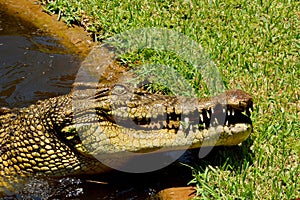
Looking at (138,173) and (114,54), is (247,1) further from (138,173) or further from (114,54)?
(138,173)

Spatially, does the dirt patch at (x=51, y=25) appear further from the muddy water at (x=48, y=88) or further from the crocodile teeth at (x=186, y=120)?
the crocodile teeth at (x=186, y=120)

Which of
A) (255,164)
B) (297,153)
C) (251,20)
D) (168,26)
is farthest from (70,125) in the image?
(251,20)

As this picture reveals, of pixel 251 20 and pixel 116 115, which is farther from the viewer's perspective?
pixel 251 20

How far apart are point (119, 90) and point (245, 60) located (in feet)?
5.68

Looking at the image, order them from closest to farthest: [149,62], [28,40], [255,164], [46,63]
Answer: [255,164] → [149,62] → [46,63] → [28,40]

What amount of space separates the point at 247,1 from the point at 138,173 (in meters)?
2.79

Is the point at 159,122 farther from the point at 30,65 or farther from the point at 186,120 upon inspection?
the point at 30,65

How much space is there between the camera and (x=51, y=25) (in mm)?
5906

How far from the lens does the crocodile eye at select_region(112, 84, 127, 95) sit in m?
3.59

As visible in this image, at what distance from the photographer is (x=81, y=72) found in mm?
5098

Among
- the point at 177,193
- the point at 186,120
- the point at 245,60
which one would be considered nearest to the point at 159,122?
the point at 186,120

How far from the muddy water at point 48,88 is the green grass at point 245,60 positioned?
341 mm

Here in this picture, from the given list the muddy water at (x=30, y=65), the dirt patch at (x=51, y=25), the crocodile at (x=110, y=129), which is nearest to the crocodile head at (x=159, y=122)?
the crocodile at (x=110, y=129)

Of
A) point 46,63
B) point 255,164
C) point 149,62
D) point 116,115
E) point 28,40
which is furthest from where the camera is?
point 28,40
